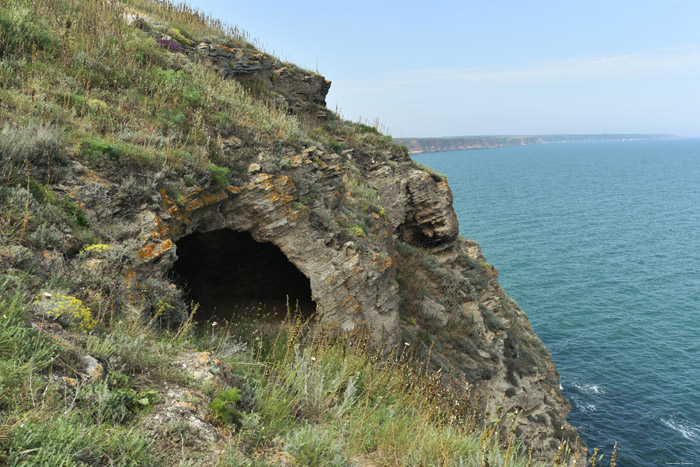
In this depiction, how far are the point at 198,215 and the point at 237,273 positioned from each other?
185 inches

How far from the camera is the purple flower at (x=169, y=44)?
12.8 m

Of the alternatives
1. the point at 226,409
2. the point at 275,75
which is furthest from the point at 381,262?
the point at 275,75

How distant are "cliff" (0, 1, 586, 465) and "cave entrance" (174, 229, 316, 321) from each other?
0.17 feet

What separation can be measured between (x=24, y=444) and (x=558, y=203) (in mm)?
79200

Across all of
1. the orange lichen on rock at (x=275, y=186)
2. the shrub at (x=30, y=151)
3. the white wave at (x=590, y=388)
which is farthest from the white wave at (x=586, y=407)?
the shrub at (x=30, y=151)

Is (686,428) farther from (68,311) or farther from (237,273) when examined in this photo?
(68,311)

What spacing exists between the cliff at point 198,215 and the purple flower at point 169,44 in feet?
0.23

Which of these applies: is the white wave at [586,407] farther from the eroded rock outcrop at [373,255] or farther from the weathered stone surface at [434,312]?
the weathered stone surface at [434,312]

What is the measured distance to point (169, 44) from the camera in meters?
12.9

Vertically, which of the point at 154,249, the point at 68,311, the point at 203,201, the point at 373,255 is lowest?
the point at 373,255

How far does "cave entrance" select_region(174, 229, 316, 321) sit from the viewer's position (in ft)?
40.3

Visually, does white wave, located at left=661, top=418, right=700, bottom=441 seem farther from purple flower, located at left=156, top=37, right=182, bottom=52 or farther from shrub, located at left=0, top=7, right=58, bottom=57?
shrub, located at left=0, top=7, right=58, bottom=57

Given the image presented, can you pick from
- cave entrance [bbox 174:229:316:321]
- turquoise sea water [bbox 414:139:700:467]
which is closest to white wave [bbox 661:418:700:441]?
turquoise sea water [bbox 414:139:700:467]

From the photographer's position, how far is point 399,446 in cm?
434
